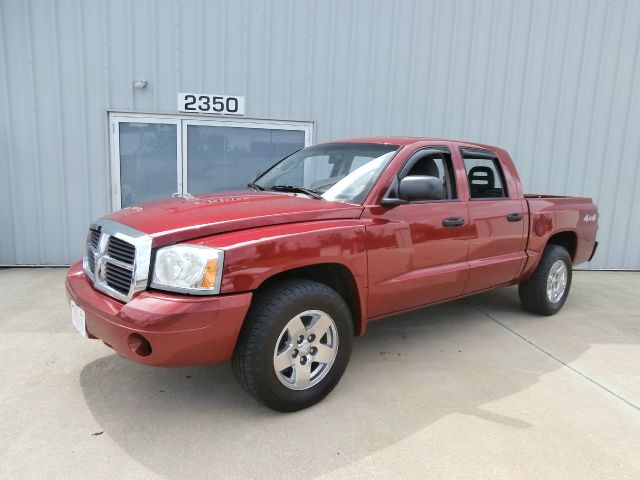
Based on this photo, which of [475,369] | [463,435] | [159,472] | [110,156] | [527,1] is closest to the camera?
[159,472]

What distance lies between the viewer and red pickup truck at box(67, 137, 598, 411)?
2.44 metres

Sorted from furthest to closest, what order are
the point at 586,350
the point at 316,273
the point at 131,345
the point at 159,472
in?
the point at 586,350 < the point at 316,273 < the point at 131,345 < the point at 159,472

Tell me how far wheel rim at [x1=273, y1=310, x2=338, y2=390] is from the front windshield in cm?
89

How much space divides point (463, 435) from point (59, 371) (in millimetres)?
2785

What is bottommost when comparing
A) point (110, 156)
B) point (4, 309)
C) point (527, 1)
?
point (4, 309)

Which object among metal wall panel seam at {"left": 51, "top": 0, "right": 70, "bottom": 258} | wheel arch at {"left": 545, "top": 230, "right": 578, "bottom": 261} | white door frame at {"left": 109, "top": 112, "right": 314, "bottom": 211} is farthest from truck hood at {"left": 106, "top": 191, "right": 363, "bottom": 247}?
metal wall panel seam at {"left": 51, "top": 0, "right": 70, "bottom": 258}

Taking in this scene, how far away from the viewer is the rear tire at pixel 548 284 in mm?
4672

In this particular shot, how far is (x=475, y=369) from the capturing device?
3.53 metres

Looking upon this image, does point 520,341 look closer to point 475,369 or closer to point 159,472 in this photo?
point 475,369

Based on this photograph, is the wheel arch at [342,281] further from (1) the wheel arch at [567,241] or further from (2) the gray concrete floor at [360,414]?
(1) the wheel arch at [567,241]

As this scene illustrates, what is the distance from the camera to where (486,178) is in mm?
4707

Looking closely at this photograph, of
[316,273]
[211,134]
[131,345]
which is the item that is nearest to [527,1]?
[211,134]

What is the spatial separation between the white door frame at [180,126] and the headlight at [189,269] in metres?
4.38

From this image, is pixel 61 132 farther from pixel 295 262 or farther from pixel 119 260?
pixel 295 262
